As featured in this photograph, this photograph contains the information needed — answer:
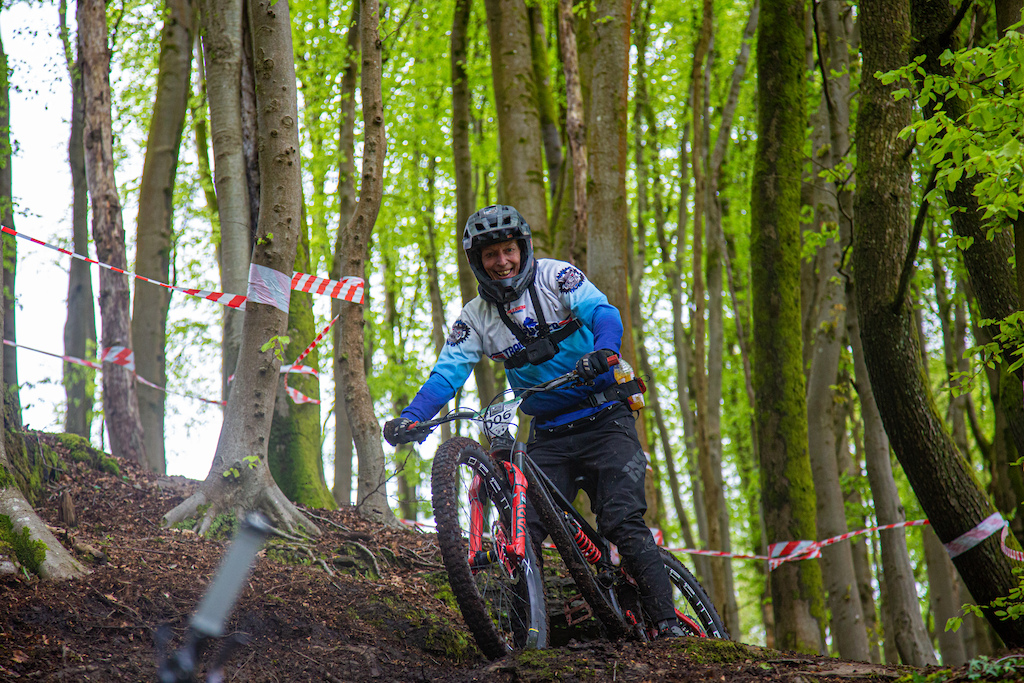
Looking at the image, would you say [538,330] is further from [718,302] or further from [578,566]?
[718,302]

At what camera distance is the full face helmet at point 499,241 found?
4531 millimetres

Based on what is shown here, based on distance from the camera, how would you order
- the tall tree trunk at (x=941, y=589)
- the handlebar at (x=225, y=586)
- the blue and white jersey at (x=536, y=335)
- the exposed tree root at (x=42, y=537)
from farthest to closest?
the tall tree trunk at (x=941, y=589)
the blue and white jersey at (x=536, y=335)
the exposed tree root at (x=42, y=537)
the handlebar at (x=225, y=586)

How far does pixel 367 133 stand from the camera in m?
7.87

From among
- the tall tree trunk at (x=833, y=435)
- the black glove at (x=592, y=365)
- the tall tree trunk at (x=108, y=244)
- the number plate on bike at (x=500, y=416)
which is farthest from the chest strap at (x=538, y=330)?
the tall tree trunk at (x=108, y=244)

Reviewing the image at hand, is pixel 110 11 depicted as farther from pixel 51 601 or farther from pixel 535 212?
pixel 51 601

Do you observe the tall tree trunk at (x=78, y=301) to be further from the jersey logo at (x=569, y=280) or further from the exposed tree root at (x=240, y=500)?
the jersey logo at (x=569, y=280)

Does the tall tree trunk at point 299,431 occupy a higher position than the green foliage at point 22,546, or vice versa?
the tall tree trunk at point 299,431

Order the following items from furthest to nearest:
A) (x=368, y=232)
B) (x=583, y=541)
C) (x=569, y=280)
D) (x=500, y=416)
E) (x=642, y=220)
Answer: (x=642, y=220) < (x=368, y=232) < (x=569, y=280) < (x=583, y=541) < (x=500, y=416)

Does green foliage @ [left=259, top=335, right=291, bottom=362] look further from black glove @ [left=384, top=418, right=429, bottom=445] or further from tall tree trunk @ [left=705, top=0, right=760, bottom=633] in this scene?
tall tree trunk @ [left=705, top=0, right=760, bottom=633]

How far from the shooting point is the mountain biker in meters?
4.58

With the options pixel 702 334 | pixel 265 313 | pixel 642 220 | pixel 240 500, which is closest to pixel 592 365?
pixel 265 313

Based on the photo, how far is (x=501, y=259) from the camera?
4598mm

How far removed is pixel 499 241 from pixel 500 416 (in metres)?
1.00

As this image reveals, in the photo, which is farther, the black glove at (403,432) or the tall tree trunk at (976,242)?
the tall tree trunk at (976,242)
